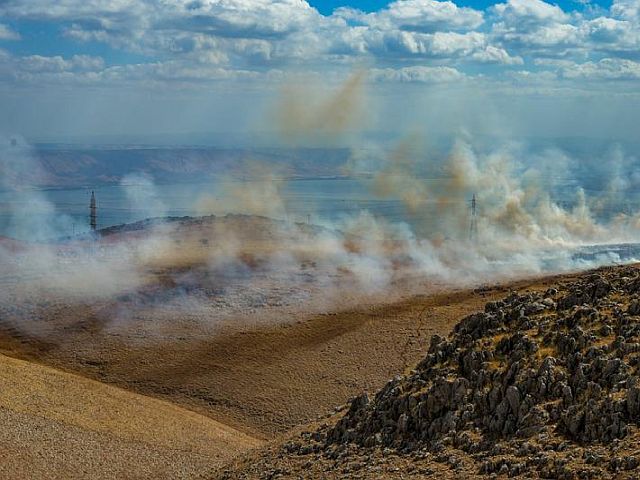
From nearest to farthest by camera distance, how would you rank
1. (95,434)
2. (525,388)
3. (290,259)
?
1. (525,388)
2. (95,434)
3. (290,259)

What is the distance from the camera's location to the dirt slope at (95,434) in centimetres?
3719

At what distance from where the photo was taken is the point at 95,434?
40.9m

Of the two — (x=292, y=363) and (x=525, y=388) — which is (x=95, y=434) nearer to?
(x=292, y=363)

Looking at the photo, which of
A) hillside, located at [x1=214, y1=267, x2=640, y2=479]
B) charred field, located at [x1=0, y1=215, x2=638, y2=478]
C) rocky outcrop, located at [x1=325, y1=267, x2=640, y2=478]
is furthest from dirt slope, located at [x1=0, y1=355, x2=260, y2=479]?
rocky outcrop, located at [x1=325, y1=267, x2=640, y2=478]

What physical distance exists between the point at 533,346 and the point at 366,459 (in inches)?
275

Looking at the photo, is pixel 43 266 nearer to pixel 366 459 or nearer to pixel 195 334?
pixel 195 334

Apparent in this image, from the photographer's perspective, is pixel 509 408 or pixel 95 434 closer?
pixel 509 408

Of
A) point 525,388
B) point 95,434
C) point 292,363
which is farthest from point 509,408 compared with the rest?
point 292,363

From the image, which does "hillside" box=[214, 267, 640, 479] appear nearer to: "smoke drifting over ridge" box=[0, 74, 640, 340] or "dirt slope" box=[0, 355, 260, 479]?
"dirt slope" box=[0, 355, 260, 479]

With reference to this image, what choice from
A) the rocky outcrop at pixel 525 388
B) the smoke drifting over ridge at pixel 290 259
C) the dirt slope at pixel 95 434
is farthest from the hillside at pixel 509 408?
the smoke drifting over ridge at pixel 290 259

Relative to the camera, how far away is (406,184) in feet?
487

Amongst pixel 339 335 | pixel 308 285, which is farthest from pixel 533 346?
pixel 308 285

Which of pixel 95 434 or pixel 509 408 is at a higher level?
pixel 509 408

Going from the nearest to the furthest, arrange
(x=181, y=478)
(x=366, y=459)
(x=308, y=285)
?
1. (x=366, y=459)
2. (x=181, y=478)
3. (x=308, y=285)
